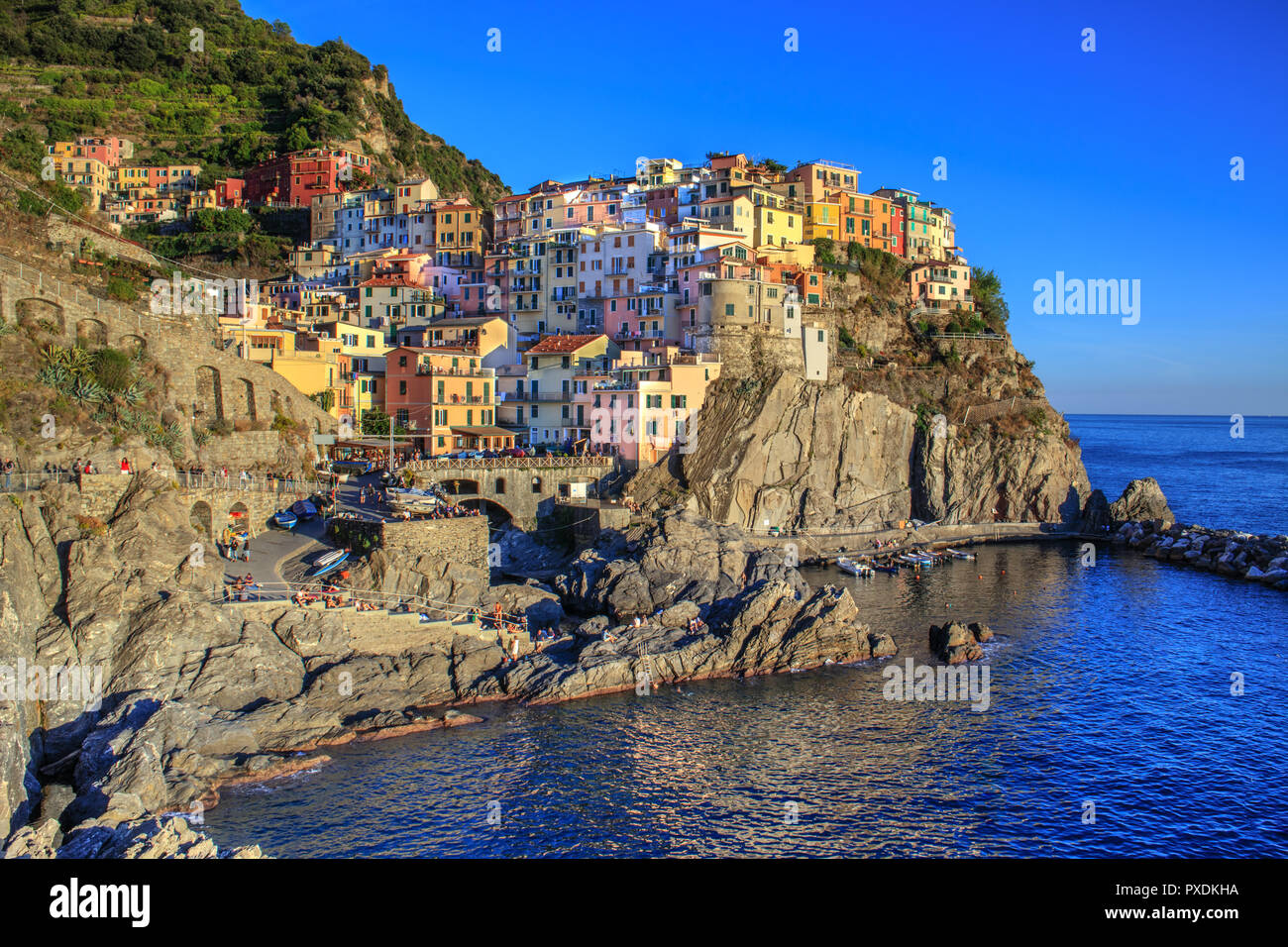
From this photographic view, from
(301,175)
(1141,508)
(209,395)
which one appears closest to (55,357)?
(209,395)

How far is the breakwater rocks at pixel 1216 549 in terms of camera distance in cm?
5766

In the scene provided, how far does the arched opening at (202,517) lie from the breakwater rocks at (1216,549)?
186 feet

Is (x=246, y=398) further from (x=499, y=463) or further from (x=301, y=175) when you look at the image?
(x=301, y=175)

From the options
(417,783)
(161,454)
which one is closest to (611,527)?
(161,454)

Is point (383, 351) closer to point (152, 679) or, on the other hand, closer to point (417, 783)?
point (152, 679)

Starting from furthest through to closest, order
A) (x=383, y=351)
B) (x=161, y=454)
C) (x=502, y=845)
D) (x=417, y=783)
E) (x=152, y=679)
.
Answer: (x=383, y=351), (x=161, y=454), (x=152, y=679), (x=417, y=783), (x=502, y=845)

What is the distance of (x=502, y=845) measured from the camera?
23.3 m

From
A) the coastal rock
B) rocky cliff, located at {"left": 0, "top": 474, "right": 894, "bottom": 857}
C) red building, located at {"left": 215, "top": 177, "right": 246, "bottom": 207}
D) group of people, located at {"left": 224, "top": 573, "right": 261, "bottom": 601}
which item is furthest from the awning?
red building, located at {"left": 215, "top": 177, "right": 246, "bottom": 207}

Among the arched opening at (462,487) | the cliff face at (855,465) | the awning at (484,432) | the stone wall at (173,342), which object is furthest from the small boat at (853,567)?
the stone wall at (173,342)

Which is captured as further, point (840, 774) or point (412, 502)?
point (412, 502)

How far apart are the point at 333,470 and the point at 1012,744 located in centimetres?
3484

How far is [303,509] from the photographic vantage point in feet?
140

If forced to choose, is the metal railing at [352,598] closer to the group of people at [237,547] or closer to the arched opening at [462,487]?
the group of people at [237,547]

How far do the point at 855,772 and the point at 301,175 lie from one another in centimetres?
8739
